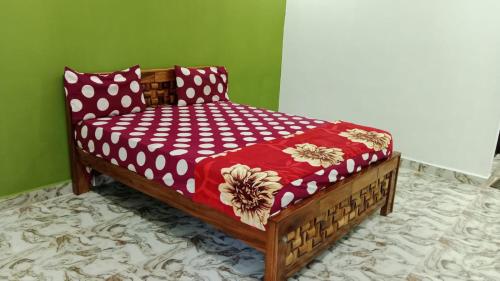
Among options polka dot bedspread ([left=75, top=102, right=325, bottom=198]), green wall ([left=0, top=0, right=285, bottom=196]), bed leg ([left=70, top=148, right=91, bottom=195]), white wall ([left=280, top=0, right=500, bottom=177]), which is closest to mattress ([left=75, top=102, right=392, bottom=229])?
polka dot bedspread ([left=75, top=102, right=325, bottom=198])

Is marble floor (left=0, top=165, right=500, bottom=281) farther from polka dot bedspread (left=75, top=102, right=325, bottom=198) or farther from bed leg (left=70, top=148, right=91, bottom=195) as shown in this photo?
polka dot bedspread (left=75, top=102, right=325, bottom=198)

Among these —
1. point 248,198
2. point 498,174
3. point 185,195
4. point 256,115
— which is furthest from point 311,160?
point 498,174

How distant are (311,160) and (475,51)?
2009mm

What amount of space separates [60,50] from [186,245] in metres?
1.47

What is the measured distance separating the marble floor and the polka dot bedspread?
360 millimetres

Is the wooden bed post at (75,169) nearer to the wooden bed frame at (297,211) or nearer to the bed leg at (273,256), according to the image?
the wooden bed frame at (297,211)

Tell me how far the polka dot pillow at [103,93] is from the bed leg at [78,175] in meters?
0.29

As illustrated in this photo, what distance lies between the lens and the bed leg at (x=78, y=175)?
9.12ft

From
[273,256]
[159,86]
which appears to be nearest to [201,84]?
[159,86]

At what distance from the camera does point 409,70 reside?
3.59m

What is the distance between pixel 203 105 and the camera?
10.9 feet

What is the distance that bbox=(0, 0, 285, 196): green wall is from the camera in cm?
245

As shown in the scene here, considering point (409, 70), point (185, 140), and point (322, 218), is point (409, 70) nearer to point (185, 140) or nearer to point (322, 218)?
point (322, 218)

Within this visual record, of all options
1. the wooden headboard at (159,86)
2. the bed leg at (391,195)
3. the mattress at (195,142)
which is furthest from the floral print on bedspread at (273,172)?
the wooden headboard at (159,86)
